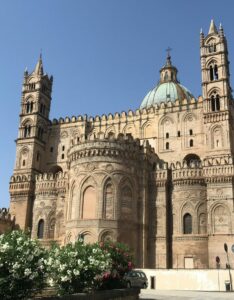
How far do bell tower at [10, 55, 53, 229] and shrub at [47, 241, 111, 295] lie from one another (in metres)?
32.3

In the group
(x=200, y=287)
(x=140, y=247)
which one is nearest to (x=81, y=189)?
(x=140, y=247)

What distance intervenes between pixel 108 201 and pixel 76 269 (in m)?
22.6

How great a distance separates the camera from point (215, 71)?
162 ft

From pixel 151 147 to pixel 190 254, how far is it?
14.5 meters

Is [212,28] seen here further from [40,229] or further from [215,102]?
[40,229]

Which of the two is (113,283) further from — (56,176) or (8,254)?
(56,176)

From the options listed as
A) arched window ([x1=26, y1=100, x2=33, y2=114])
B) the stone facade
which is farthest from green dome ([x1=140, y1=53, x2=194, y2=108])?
the stone facade

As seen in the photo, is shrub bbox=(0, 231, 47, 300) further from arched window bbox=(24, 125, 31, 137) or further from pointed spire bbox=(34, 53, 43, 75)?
pointed spire bbox=(34, 53, 43, 75)

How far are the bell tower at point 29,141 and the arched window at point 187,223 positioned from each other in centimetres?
1992

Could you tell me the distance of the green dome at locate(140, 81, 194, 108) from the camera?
59188 mm

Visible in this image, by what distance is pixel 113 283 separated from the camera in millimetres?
20875

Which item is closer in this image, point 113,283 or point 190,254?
point 113,283

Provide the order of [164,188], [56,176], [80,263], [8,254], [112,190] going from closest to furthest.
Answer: [8,254] < [80,263] < [112,190] < [164,188] < [56,176]

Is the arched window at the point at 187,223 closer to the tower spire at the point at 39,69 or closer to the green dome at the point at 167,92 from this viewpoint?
the green dome at the point at 167,92
